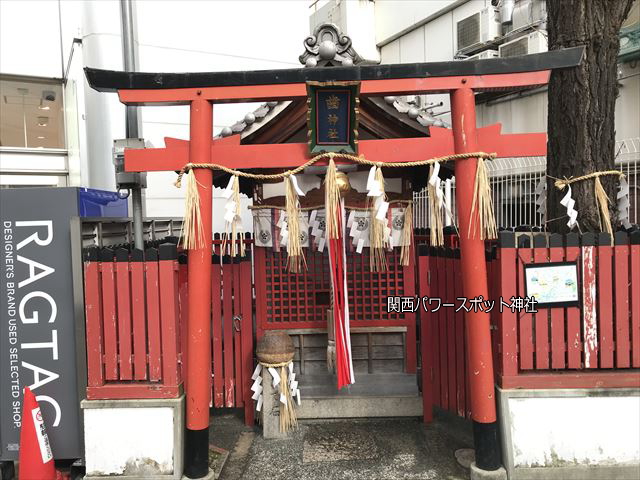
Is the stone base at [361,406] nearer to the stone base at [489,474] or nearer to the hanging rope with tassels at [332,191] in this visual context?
the stone base at [489,474]

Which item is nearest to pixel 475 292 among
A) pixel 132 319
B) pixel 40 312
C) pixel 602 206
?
pixel 602 206

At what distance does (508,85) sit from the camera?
4262 mm

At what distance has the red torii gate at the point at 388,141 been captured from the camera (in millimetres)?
4168

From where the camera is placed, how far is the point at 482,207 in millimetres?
4148

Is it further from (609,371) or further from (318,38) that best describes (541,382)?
(318,38)

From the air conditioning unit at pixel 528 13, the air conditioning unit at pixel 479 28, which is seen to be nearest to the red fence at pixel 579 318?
the air conditioning unit at pixel 528 13

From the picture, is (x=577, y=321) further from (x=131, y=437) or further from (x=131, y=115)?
(x=131, y=115)

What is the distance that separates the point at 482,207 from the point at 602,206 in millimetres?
1640

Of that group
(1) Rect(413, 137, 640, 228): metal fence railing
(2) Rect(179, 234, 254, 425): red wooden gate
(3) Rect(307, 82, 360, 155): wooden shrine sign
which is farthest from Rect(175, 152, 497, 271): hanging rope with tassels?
(1) Rect(413, 137, 640, 228): metal fence railing

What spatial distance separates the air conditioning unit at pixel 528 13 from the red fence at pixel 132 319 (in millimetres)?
13905

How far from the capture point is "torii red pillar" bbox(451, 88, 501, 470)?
13.5 feet

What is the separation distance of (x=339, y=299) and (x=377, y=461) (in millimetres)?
1823

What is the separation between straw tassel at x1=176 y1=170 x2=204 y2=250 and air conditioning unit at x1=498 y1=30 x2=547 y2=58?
12.1m

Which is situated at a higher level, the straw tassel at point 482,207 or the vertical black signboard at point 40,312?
the straw tassel at point 482,207
